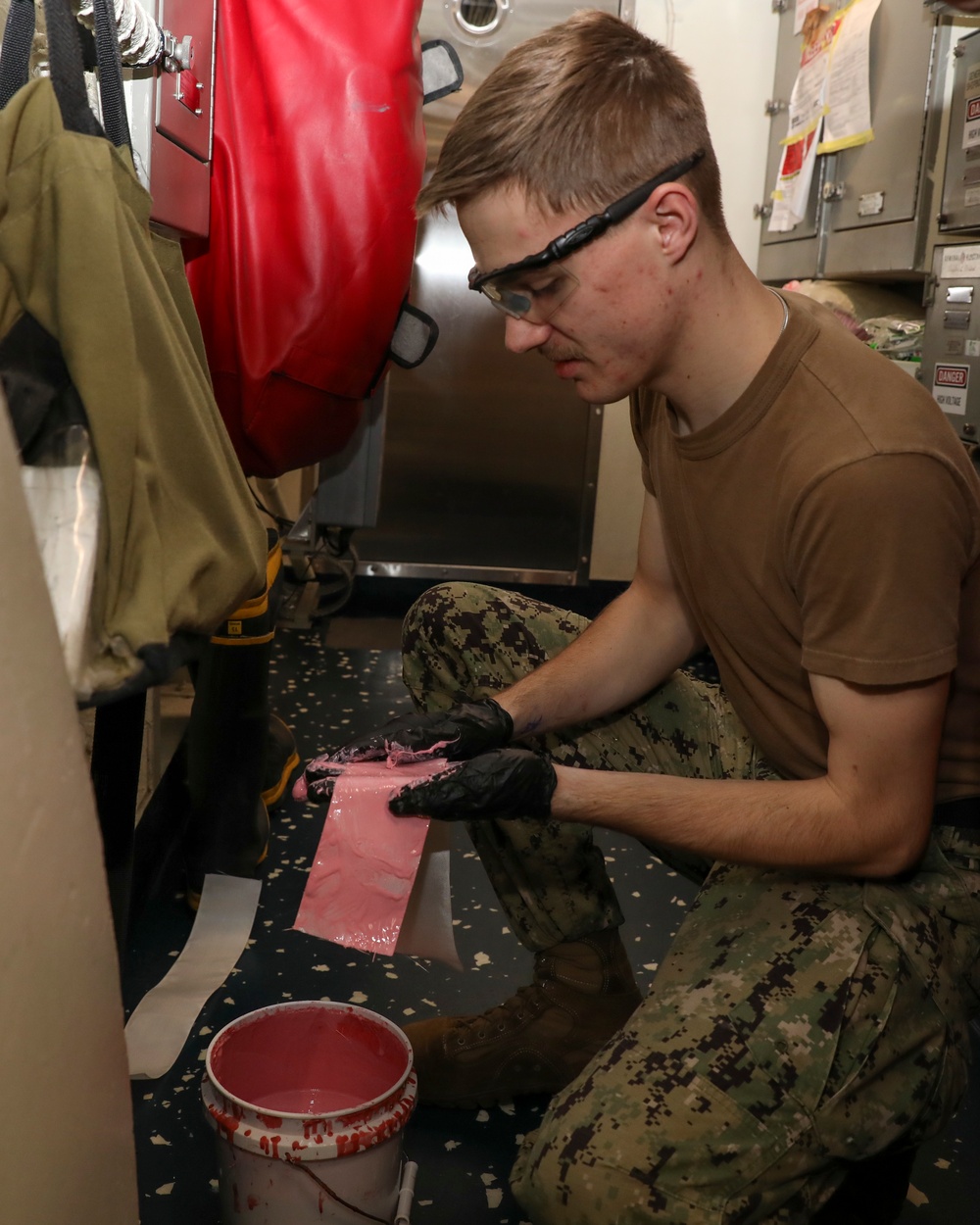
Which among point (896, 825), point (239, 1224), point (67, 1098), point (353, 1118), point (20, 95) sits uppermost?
point (20, 95)

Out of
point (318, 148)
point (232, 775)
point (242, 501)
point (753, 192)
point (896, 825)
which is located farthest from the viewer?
point (753, 192)

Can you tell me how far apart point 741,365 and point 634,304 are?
0.13 meters

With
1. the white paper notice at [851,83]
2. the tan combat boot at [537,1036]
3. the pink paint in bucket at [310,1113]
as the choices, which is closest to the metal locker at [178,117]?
the pink paint in bucket at [310,1113]

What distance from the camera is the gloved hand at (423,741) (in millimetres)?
1200

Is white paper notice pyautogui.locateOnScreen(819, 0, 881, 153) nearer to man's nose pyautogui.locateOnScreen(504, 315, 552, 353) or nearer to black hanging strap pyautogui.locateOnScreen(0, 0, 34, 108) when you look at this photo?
man's nose pyautogui.locateOnScreen(504, 315, 552, 353)

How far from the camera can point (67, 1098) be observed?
0.48m

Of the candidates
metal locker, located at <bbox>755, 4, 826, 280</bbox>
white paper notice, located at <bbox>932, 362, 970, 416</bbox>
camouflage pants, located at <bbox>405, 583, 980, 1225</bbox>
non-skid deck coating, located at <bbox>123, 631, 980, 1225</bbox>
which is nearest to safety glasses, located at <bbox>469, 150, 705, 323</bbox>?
camouflage pants, located at <bbox>405, 583, 980, 1225</bbox>

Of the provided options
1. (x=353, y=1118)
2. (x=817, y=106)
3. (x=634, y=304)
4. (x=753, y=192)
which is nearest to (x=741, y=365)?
(x=634, y=304)

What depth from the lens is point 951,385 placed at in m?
2.34

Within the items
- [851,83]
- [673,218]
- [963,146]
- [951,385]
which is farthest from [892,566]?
[851,83]

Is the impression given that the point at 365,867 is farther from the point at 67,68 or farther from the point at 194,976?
the point at 67,68

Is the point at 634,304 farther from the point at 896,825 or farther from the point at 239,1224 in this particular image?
the point at 239,1224

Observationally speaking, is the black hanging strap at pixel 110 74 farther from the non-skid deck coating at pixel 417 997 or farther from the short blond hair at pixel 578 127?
the non-skid deck coating at pixel 417 997

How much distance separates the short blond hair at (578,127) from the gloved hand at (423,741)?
555 mm
